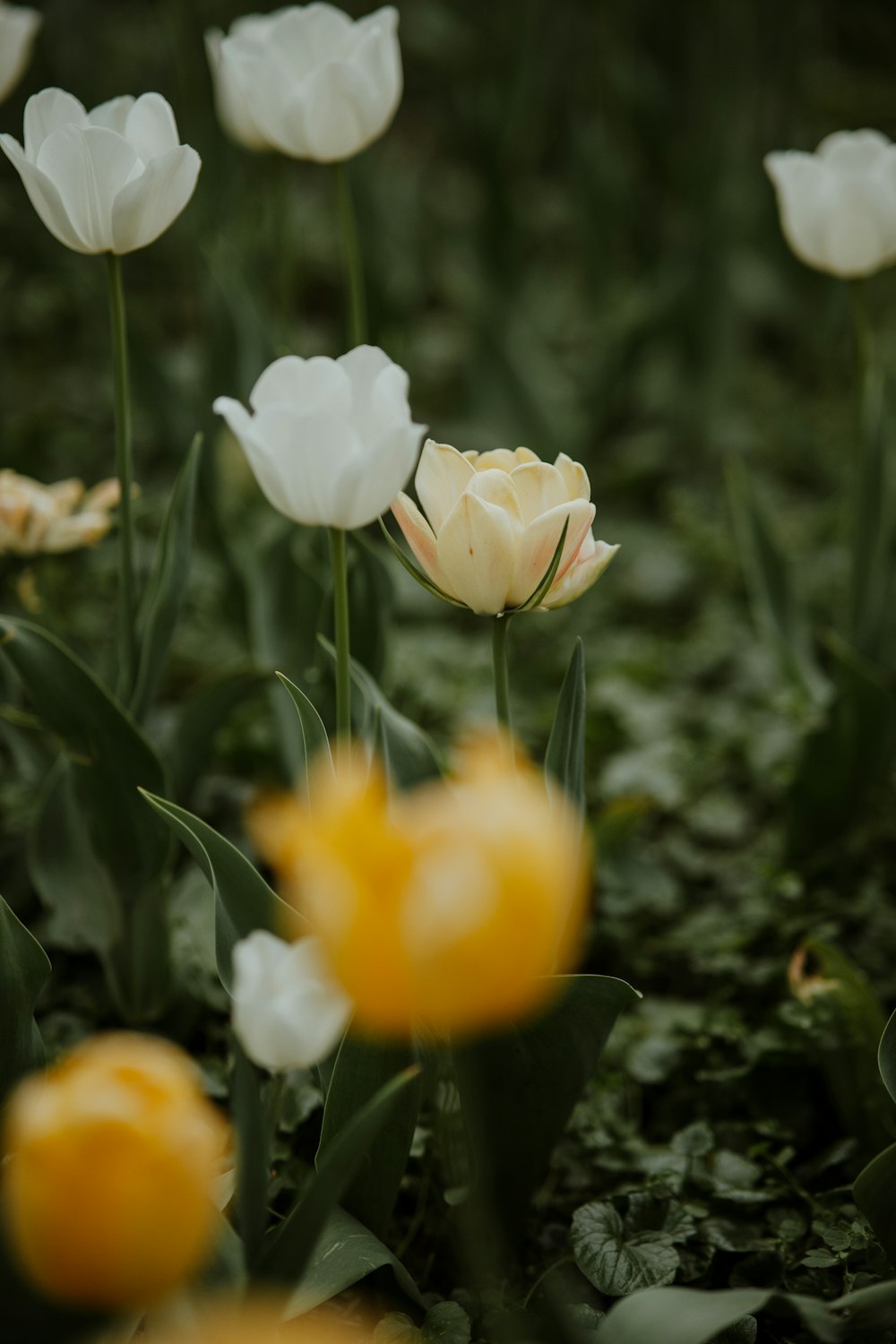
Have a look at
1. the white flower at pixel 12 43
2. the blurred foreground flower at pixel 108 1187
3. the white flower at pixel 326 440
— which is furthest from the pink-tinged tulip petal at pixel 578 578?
the white flower at pixel 12 43

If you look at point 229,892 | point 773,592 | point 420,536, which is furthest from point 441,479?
point 773,592

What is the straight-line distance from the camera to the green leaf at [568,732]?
0.84 meters

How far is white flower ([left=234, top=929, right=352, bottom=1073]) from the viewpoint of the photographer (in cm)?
54

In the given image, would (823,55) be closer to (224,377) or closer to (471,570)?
(224,377)

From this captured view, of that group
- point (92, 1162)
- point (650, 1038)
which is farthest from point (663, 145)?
point (92, 1162)

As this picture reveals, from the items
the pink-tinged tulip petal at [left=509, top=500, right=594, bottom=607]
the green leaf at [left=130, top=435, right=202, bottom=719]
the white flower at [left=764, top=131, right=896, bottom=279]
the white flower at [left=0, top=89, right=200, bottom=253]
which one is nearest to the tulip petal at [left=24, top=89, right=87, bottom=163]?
the white flower at [left=0, top=89, right=200, bottom=253]

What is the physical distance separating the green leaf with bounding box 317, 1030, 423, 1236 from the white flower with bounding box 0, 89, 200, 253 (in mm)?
609

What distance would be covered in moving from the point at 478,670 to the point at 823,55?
2.47 meters

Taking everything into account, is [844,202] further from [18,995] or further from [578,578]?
[18,995]

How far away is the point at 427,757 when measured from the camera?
95cm

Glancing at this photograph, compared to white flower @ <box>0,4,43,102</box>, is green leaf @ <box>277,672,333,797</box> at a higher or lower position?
lower

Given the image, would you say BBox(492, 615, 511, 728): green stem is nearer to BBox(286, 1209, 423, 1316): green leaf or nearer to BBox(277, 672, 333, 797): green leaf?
BBox(277, 672, 333, 797): green leaf

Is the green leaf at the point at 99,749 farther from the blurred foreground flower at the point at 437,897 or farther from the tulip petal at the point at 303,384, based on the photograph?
the blurred foreground flower at the point at 437,897

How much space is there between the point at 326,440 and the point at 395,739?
1.07 feet
